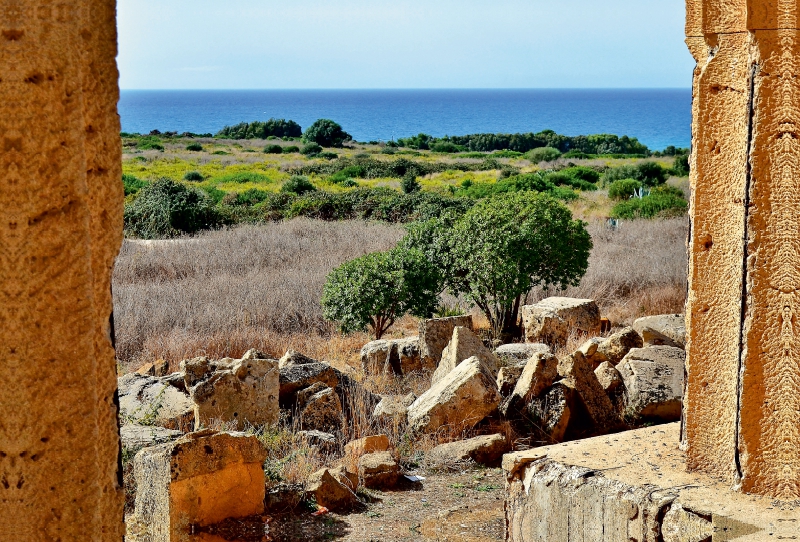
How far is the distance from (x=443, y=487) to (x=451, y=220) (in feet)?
17.3

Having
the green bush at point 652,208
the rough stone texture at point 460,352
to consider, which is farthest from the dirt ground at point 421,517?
the green bush at point 652,208

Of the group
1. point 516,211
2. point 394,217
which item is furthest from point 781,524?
point 394,217

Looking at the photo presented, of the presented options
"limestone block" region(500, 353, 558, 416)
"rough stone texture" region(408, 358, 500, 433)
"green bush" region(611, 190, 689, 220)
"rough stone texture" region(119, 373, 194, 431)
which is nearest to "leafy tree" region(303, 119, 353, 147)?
"green bush" region(611, 190, 689, 220)

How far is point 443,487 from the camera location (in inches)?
234

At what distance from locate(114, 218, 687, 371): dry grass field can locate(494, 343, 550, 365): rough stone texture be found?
1619mm

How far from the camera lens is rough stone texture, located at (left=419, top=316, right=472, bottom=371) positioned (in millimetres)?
A: 8375

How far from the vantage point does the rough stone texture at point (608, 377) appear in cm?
721

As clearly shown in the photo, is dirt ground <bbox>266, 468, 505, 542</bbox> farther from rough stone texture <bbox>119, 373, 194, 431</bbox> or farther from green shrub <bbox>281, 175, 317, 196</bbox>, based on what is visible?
green shrub <bbox>281, 175, 317, 196</bbox>

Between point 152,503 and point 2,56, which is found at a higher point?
point 2,56

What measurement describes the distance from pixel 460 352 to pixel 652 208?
13365 mm

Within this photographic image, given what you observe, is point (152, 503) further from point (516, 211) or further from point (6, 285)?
point (516, 211)

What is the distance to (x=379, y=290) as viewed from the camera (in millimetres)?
9133

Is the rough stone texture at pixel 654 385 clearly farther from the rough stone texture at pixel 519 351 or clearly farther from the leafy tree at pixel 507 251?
the leafy tree at pixel 507 251

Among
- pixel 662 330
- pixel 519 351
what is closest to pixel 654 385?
pixel 519 351
